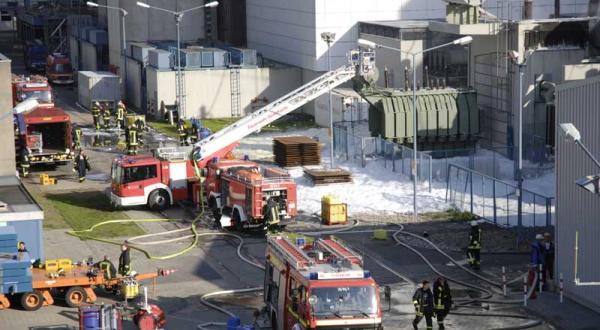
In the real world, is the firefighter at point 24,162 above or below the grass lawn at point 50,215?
above

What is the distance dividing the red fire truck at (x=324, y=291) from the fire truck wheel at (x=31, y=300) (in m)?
6.63

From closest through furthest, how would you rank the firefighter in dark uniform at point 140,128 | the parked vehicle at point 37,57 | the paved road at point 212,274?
the paved road at point 212,274
the firefighter in dark uniform at point 140,128
the parked vehicle at point 37,57

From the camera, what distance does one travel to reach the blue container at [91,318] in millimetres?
28031

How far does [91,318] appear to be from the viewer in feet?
92.0

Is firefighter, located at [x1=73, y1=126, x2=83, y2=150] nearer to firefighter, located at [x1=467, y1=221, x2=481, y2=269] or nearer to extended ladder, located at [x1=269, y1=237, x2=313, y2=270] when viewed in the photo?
firefighter, located at [x1=467, y1=221, x2=481, y2=269]

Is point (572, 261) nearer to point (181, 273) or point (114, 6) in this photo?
point (181, 273)

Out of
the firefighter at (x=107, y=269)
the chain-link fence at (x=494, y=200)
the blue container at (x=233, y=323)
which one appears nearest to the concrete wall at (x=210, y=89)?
the chain-link fence at (x=494, y=200)

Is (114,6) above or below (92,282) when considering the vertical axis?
above

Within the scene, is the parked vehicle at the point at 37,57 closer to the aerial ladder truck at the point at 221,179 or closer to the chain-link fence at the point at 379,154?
the chain-link fence at the point at 379,154

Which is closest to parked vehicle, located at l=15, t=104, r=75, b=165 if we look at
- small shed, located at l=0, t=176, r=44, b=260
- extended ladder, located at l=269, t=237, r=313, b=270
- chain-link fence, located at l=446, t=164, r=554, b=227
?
chain-link fence, located at l=446, t=164, r=554, b=227

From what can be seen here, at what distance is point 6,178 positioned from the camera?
4084cm

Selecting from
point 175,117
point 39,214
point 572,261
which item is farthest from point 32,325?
point 175,117

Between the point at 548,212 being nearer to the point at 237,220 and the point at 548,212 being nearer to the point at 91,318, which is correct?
the point at 237,220

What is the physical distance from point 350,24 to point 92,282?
35.9 metres
